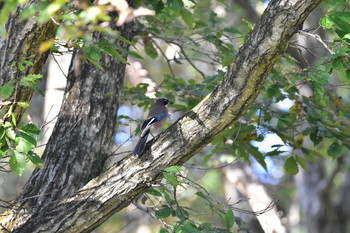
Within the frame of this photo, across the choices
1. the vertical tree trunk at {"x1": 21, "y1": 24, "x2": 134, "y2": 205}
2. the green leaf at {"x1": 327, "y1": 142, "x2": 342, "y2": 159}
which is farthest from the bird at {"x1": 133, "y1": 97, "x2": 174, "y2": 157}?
the green leaf at {"x1": 327, "y1": 142, "x2": 342, "y2": 159}

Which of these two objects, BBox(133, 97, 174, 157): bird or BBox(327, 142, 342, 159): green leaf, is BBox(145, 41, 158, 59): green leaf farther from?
BBox(327, 142, 342, 159): green leaf

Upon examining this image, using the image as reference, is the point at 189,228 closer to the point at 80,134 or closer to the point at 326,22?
the point at 80,134

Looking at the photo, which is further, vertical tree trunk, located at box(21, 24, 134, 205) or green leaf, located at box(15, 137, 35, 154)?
vertical tree trunk, located at box(21, 24, 134, 205)

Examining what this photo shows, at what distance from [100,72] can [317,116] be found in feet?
6.94

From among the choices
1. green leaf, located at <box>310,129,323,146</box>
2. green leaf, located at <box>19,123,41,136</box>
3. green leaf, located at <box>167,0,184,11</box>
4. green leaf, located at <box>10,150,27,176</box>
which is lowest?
green leaf, located at <box>310,129,323,146</box>

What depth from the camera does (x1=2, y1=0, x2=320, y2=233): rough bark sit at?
3.34 metres

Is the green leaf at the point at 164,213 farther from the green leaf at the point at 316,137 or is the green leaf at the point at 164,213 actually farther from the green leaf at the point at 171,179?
the green leaf at the point at 316,137

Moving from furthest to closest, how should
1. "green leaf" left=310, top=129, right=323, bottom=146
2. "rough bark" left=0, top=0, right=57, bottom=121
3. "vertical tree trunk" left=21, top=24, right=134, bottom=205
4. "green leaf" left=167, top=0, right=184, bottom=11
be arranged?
"green leaf" left=310, top=129, right=323, bottom=146 < "green leaf" left=167, top=0, right=184, bottom=11 < "vertical tree trunk" left=21, top=24, right=134, bottom=205 < "rough bark" left=0, top=0, right=57, bottom=121

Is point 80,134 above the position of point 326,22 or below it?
above

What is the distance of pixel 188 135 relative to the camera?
3.64 meters

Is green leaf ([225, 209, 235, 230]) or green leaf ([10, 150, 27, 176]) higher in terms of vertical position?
green leaf ([10, 150, 27, 176])

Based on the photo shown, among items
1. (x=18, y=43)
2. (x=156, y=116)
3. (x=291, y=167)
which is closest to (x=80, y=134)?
(x=156, y=116)

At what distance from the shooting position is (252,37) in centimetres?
342

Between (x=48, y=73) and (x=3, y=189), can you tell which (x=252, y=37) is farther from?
(x=3, y=189)
